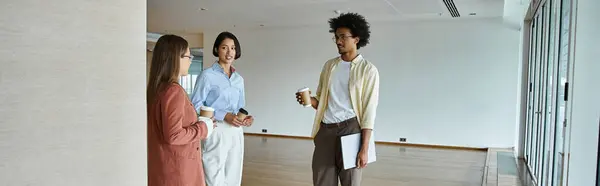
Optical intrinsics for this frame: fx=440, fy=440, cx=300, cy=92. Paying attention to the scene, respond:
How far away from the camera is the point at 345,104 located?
220cm

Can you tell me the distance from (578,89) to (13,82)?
2.38 metres

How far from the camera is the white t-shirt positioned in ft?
7.20

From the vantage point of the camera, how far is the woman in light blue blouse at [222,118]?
2.32 m

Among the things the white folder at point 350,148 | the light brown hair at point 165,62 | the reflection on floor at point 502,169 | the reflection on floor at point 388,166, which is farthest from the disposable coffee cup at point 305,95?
the reflection on floor at point 502,169

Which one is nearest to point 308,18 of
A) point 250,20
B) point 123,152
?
point 250,20

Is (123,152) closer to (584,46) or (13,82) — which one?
(13,82)

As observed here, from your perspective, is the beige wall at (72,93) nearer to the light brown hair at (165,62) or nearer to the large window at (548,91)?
the light brown hair at (165,62)

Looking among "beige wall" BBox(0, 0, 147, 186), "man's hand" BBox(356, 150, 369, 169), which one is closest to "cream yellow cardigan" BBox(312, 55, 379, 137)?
"man's hand" BBox(356, 150, 369, 169)

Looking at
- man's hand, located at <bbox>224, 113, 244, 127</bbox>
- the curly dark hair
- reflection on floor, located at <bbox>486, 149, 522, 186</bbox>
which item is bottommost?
reflection on floor, located at <bbox>486, 149, 522, 186</bbox>

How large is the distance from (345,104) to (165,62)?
897 mm

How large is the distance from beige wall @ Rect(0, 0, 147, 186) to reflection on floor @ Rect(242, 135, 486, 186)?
392 centimetres

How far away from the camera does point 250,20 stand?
309 inches

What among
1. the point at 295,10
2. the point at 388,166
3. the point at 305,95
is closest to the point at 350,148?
the point at 305,95

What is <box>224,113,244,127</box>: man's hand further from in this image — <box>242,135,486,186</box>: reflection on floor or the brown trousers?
<box>242,135,486,186</box>: reflection on floor
